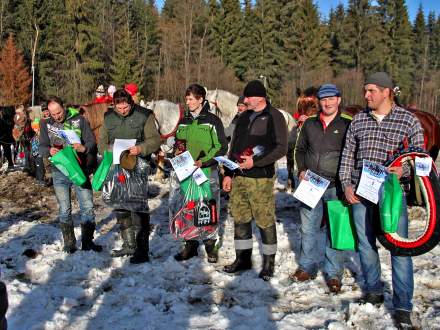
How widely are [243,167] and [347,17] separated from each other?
183ft

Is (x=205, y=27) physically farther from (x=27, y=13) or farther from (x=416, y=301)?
(x=416, y=301)

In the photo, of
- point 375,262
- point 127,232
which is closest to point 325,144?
point 375,262

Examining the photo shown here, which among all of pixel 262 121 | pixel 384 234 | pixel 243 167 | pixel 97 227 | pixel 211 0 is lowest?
pixel 97 227

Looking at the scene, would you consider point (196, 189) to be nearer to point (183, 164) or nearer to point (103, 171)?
point (183, 164)

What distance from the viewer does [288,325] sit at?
361cm

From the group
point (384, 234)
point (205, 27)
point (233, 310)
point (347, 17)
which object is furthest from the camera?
point (347, 17)

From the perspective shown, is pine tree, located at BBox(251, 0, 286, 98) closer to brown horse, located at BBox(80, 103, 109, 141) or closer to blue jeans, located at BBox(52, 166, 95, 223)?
brown horse, located at BBox(80, 103, 109, 141)

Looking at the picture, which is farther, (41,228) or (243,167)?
(41,228)

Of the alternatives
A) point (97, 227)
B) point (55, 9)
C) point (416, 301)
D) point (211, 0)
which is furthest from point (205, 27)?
point (416, 301)

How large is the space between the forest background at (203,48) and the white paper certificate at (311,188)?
3413 centimetres

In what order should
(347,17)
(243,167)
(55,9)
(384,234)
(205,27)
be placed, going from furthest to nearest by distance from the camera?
(347,17)
(205,27)
(55,9)
(243,167)
(384,234)

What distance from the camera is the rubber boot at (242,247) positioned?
16.0 feet

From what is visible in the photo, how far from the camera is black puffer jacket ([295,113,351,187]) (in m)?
4.29

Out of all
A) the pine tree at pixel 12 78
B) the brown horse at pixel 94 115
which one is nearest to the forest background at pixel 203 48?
the pine tree at pixel 12 78
